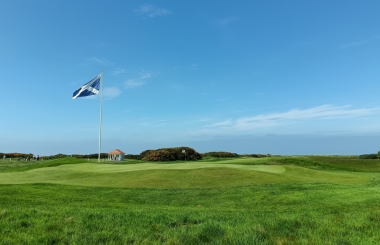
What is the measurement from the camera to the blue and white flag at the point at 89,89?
1604 inches

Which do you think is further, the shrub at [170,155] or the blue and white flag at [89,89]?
the shrub at [170,155]

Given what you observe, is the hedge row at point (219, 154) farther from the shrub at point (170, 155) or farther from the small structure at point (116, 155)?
the small structure at point (116, 155)

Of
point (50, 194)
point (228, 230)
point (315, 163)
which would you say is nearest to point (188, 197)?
point (50, 194)

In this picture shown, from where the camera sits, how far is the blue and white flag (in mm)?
40750

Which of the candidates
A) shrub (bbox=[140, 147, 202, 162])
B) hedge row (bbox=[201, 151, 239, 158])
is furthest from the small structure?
hedge row (bbox=[201, 151, 239, 158])

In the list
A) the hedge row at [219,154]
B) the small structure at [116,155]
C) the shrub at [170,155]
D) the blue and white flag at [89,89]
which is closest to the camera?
the blue and white flag at [89,89]

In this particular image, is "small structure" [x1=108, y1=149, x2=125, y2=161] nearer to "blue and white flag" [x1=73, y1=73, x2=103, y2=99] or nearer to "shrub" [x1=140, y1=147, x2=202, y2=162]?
"shrub" [x1=140, y1=147, x2=202, y2=162]

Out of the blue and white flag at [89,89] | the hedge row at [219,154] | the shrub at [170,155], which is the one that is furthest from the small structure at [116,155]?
the hedge row at [219,154]

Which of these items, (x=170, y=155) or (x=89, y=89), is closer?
(x=89, y=89)

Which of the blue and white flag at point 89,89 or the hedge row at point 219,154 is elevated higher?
the blue and white flag at point 89,89

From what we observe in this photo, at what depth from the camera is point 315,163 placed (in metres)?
36.1

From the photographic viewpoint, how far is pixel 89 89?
42281 mm

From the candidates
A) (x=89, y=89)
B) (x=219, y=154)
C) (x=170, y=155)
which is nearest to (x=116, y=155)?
(x=170, y=155)

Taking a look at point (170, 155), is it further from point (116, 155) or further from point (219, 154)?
point (219, 154)
